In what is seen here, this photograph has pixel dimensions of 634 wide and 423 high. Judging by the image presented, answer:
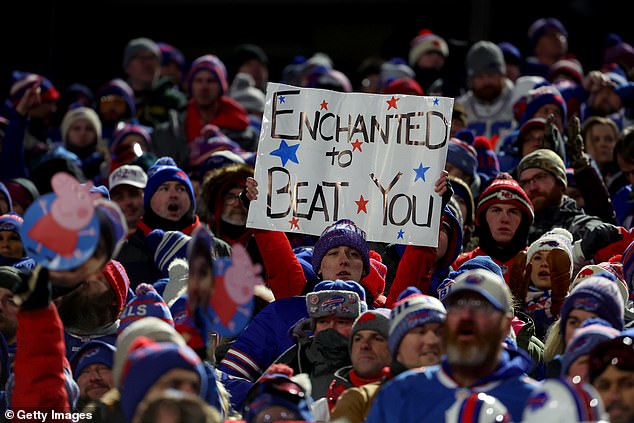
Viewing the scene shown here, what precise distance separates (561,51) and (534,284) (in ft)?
23.1

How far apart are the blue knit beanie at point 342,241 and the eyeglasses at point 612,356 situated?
224 cm

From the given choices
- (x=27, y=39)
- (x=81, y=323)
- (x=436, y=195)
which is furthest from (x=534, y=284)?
(x=27, y=39)

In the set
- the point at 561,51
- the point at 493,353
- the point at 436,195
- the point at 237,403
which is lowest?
the point at 237,403


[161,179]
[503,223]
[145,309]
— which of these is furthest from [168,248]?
[145,309]

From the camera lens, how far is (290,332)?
812 cm

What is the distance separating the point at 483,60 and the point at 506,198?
4658mm

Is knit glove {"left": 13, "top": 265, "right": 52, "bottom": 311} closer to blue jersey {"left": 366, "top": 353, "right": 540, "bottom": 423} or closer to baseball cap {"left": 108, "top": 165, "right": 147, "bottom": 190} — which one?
blue jersey {"left": 366, "top": 353, "right": 540, "bottom": 423}

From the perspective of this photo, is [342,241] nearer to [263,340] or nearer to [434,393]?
[263,340]

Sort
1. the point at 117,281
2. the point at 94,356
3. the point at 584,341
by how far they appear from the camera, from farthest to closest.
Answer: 1. the point at 117,281
2. the point at 94,356
3. the point at 584,341

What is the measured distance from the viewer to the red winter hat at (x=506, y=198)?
948 cm

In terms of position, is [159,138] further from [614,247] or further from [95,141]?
[614,247]

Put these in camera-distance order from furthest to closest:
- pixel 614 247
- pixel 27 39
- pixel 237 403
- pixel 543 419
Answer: pixel 27 39
pixel 614 247
pixel 237 403
pixel 543 419

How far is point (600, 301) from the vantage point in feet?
23.5

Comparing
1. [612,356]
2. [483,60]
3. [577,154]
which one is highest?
[483,60]
